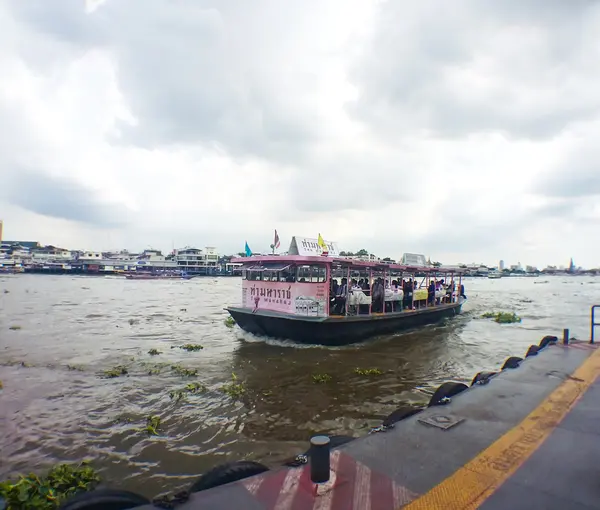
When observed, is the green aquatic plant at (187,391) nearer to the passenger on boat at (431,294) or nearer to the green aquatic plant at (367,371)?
the green aquatic plant at (367,371)

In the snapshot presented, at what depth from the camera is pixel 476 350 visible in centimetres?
1444

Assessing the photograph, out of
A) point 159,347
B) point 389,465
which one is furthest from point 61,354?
point 389,465

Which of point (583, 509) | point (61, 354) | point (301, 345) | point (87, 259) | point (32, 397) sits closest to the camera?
point (583, 509)

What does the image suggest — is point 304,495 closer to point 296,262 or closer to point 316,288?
point 296,262

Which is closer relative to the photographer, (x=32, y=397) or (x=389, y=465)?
(x=389, y=465)

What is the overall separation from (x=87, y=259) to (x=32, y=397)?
476 ft

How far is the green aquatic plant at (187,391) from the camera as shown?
8.55 meters

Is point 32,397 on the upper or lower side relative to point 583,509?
lower

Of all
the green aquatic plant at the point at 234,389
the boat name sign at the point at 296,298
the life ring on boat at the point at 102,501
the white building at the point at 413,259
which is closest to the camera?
the life ring on boat at the point at 102,501

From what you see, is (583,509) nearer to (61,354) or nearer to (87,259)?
(61,354)

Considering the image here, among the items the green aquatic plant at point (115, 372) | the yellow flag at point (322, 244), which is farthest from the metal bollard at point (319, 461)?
the yellow flag at point (322, 244)

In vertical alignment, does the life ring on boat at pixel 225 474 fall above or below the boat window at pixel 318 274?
below

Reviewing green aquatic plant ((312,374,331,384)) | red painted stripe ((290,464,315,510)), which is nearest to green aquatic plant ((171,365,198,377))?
green aquatic plant ((312,374,331,384))

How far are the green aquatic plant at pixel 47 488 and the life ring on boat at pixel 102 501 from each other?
4.26 feet
